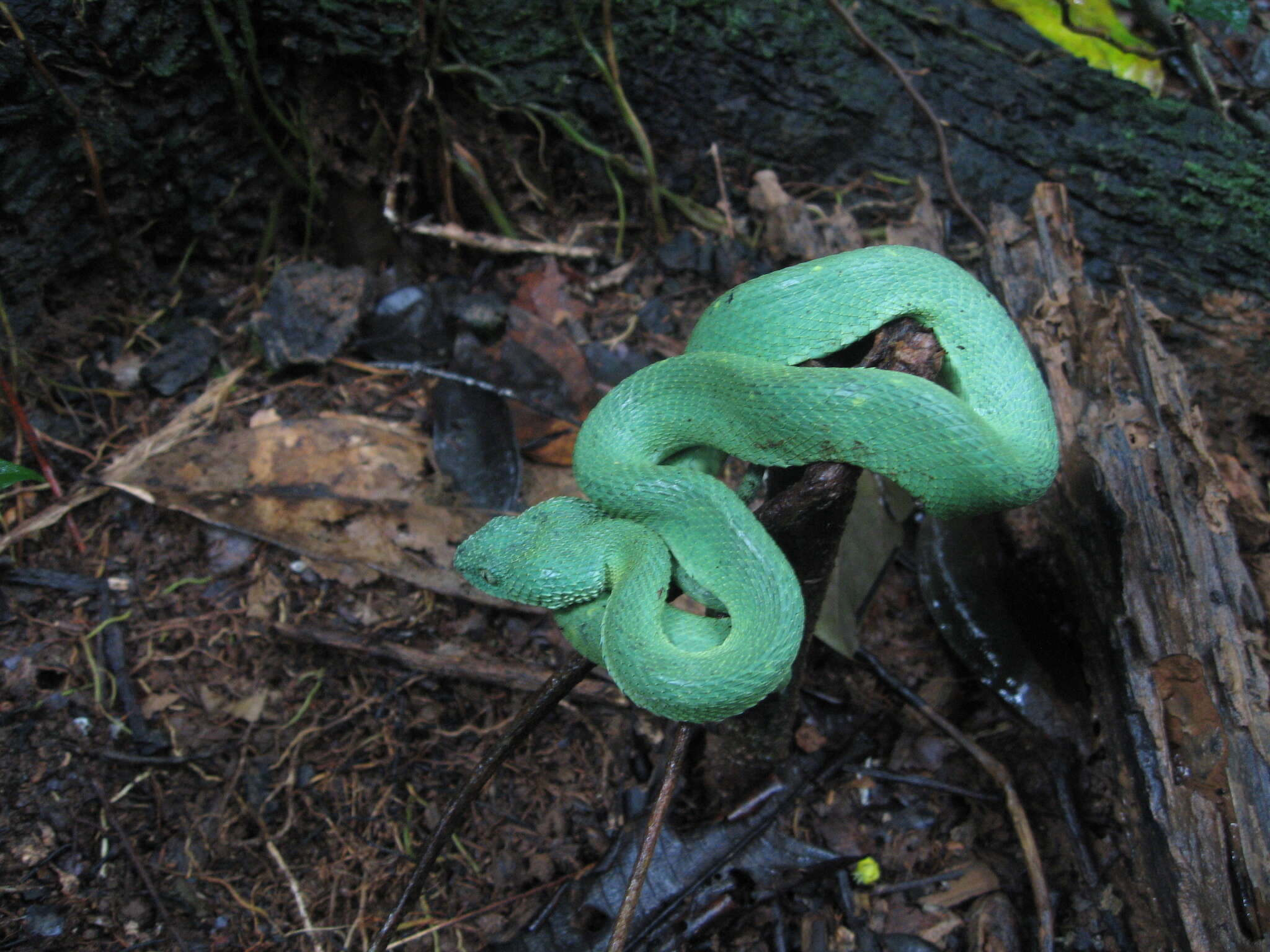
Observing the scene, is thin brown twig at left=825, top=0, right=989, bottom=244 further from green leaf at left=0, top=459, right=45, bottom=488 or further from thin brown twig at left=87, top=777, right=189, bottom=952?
thin brown twig at left=87, top=777, right=189, bottom=952

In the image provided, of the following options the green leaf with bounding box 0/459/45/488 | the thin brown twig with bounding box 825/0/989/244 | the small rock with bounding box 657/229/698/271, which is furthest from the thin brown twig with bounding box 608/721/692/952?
the thin brown twig with bounding box 825/0/989/244

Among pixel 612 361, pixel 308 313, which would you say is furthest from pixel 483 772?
pixel 308 313

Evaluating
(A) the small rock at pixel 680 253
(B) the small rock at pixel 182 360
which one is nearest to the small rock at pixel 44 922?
(B) the small rock at pixel 182 360

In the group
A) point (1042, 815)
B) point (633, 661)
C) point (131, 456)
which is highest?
point (633, 661)

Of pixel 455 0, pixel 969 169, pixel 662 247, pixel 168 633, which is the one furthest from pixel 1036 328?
pixel 168 633

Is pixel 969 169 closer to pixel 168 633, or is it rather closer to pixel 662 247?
pixel 662 247
